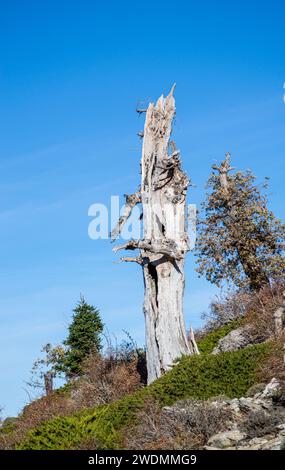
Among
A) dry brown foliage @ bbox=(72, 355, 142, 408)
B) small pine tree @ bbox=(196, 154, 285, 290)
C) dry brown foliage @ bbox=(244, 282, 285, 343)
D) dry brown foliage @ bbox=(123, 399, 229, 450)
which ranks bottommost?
dry brown foliage @ bbox=(123, 399, 229, 450)

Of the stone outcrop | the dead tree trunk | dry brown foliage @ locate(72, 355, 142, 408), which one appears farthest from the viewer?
the dead tree trunk

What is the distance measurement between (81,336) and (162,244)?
915cm

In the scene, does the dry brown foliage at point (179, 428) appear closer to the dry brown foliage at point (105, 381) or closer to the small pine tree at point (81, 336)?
the dry brown foliage at point (105, 381)

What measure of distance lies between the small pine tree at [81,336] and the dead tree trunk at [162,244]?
657cm

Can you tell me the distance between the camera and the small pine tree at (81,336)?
28.0 meters

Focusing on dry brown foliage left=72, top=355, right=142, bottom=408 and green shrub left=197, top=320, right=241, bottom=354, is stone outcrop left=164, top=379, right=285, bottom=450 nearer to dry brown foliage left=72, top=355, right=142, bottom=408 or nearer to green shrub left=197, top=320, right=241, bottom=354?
dry brown foliage left=72, top=355, right=142, bottom=408

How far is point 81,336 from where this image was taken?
28.8 metres

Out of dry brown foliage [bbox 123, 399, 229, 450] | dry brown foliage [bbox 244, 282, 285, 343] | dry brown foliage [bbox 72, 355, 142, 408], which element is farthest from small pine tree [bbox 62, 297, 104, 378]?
dry brown foliage [bbox 123, 399, 229, 450]

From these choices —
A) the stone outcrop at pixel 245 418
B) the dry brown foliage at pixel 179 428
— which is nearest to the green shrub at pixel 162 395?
the dry brown foliage at pixel 179 428

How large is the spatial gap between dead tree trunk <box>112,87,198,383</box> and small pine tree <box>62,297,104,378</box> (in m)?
6.57

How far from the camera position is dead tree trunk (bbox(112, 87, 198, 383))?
2105cm

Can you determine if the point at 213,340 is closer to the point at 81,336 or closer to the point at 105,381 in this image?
the point at 105,381

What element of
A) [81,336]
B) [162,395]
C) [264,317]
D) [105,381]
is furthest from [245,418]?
[81,336]
